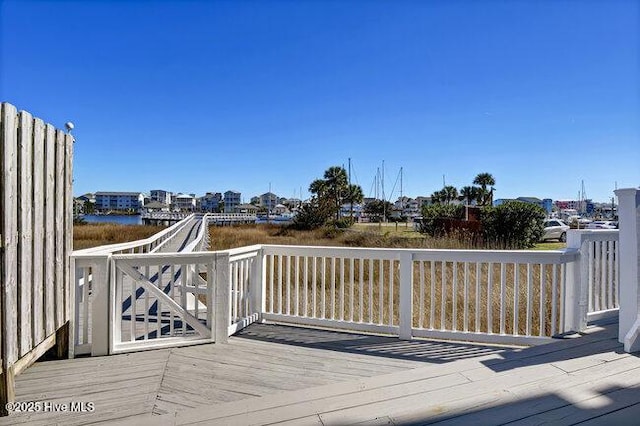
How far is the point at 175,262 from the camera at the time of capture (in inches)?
132

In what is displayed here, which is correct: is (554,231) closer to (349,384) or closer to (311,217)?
(311,217)

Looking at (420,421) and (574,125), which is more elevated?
(574,125)

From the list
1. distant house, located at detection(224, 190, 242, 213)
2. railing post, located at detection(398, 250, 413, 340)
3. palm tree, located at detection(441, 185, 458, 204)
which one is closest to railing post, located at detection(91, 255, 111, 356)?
railing post, located at detection(398, 250, 413, 340)

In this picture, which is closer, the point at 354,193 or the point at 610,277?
the point at 610,277

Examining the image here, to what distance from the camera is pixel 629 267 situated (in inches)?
120

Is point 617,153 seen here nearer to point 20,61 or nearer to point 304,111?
point 304,111

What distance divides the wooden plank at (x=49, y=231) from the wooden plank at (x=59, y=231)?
60mm

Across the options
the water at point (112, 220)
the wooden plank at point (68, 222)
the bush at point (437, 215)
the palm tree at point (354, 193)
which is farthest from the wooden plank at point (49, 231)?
the palm tree at point (354, 193)

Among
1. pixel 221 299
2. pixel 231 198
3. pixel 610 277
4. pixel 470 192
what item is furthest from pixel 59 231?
pixel 231 198

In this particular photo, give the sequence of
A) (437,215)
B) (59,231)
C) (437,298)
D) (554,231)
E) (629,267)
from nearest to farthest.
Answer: (59,231) < (629,267) < (437,298) < (554,231) < (437,215)

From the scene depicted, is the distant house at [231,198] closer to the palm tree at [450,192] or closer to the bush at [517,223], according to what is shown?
the palm tree at [450,192]

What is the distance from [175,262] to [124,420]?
1.56 meters

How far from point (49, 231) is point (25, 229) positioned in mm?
420

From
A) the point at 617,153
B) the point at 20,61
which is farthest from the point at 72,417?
the point at 617,153
